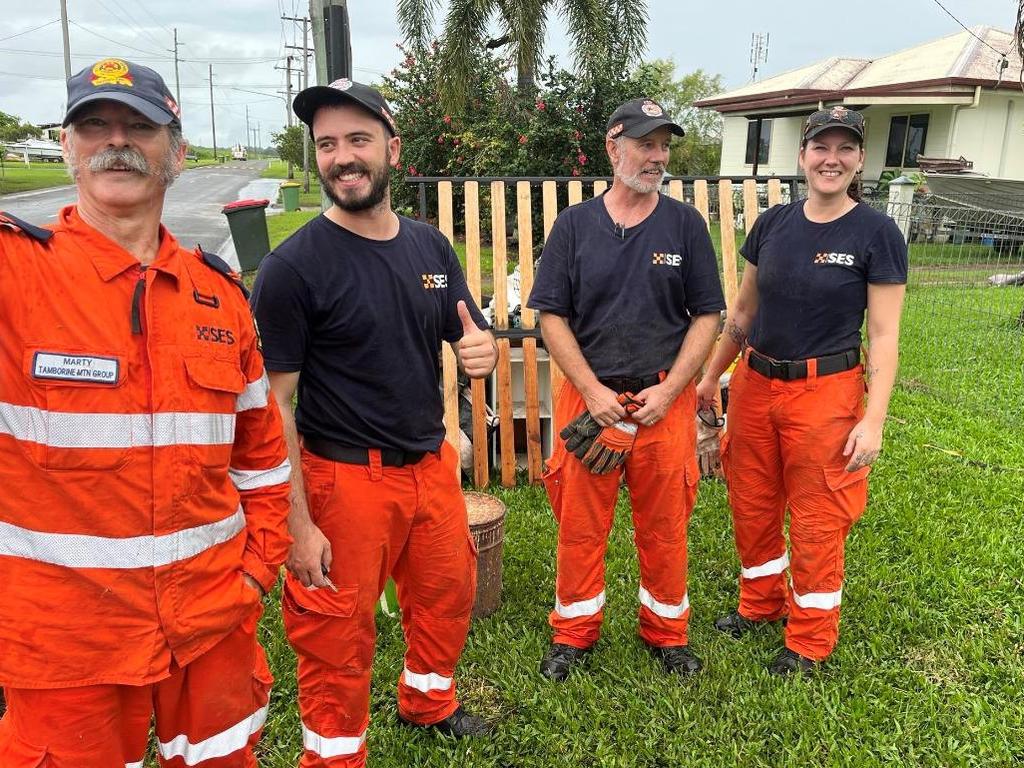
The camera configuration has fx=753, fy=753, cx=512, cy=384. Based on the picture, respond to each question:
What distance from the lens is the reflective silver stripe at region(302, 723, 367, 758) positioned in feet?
8.41

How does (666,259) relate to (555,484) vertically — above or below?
above

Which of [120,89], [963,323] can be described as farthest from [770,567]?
[963,323]

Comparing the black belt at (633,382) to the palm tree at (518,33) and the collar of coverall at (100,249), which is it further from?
the palm tree at (518,33)

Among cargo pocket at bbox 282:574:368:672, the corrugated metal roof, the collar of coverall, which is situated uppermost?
the corrugated metal roof

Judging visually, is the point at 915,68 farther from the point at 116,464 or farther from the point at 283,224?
the point at 116,464

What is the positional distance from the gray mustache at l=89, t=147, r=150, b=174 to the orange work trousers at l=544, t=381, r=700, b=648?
2.03 m

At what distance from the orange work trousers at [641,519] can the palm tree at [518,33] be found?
9.33m

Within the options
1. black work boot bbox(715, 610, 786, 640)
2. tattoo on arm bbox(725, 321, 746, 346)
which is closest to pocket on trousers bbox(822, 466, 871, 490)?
tattoo on arm bbox(725, 321, 746, 346)

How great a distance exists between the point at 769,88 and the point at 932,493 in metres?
24.5

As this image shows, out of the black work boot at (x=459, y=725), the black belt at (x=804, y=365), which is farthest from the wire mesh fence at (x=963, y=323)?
the black work boot at (x=459, y=725)

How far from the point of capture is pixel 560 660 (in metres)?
3.39

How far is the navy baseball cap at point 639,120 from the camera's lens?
306cm

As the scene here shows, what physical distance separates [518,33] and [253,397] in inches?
434

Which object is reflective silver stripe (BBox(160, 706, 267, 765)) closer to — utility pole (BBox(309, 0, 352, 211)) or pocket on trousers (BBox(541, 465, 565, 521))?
pocket on trousers (BBox(541, 465, 565, 521))
